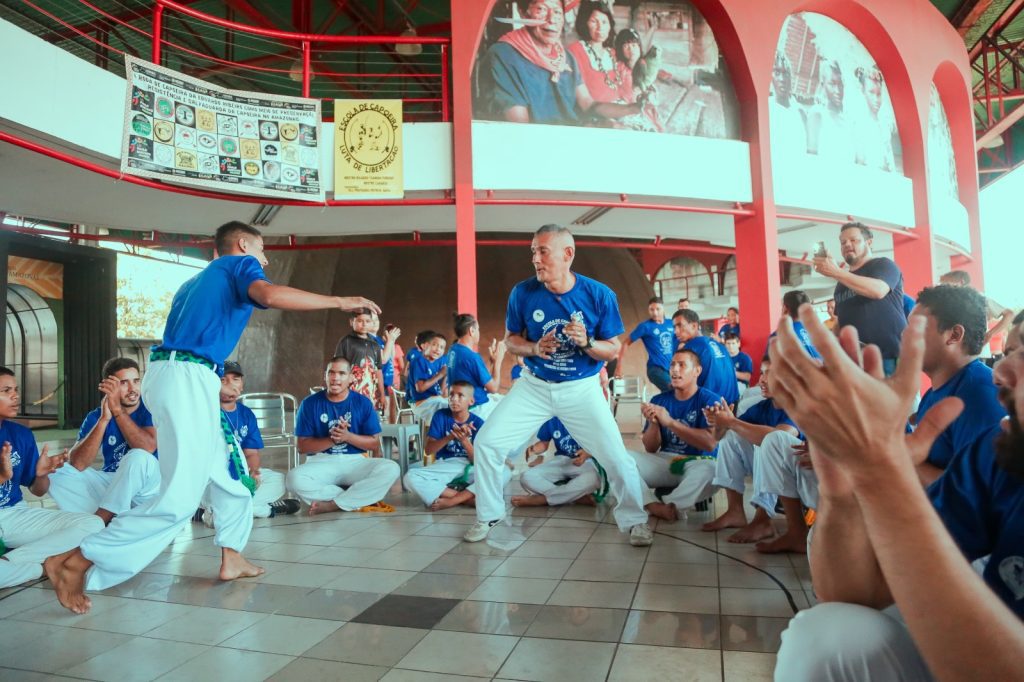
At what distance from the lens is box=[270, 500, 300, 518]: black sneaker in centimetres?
504

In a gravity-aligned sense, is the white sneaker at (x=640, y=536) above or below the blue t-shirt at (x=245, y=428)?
below

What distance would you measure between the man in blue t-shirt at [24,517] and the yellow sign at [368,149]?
5513 millimetres

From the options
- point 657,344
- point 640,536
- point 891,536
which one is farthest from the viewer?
point 657,344

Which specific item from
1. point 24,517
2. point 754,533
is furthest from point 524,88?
point 24,517

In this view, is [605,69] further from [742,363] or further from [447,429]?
[447,429]

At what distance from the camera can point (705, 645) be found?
2334 millimetres

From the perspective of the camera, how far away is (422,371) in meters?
7.07

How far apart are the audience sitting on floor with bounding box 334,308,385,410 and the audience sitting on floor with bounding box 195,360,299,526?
1.53m

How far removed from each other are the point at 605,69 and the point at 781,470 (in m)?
7.45

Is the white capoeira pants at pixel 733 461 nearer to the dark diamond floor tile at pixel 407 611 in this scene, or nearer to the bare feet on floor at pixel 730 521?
the bare feet on floor at pixel 730 521

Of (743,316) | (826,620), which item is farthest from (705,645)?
(743,316)

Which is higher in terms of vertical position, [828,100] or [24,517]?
[828,100]

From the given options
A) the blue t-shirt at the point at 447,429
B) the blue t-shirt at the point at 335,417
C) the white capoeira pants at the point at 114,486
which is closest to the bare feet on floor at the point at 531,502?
the blue t-shirt at the point at 447,429

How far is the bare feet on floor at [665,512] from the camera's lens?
4480 mm
